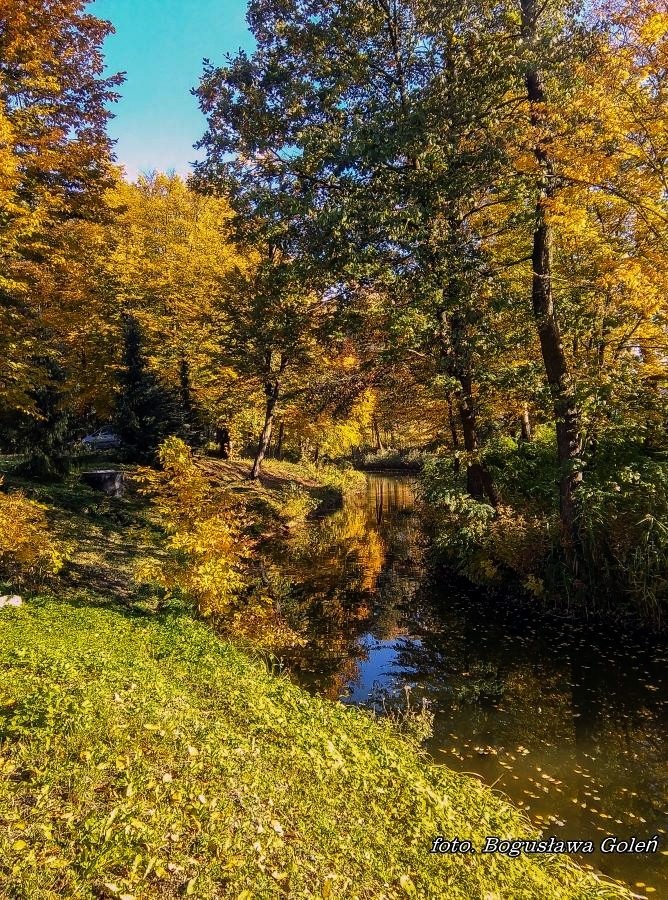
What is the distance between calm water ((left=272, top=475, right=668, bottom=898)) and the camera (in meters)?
5.30

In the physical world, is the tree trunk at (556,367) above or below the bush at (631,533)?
above

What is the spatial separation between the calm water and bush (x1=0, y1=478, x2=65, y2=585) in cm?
504

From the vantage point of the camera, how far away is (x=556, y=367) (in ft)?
34.9

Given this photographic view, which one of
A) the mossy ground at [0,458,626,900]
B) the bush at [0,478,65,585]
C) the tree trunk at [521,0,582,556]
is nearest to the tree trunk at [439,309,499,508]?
the tree trunk at [521,0,582,556]

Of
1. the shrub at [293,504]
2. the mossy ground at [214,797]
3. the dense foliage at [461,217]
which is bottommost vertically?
the shrub at [293,504]

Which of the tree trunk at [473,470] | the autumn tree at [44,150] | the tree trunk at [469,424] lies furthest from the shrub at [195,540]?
the tree trunk at [473,470]

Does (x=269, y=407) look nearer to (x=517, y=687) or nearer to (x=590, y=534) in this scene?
(x=590, y=534)

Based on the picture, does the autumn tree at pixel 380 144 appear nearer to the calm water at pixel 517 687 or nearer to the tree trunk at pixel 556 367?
the tree trunk at pixel 556 367

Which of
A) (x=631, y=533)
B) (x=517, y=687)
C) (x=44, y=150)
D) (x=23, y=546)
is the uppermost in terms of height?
(x=44, y=150)

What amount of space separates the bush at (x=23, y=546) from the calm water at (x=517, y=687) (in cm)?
504

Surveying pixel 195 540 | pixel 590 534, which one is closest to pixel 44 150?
pixel 195 540

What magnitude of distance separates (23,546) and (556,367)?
11497mm

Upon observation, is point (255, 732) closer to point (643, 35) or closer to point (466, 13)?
point (643, 35)

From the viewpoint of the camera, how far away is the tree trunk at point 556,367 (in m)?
10.0
